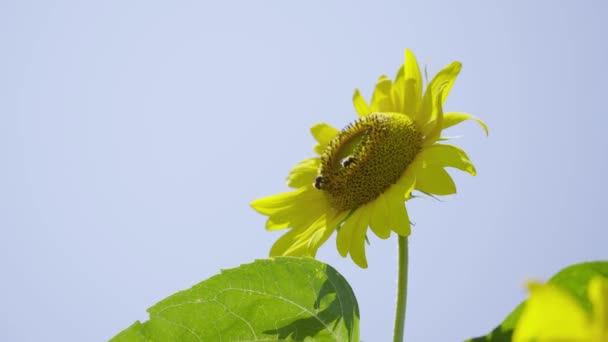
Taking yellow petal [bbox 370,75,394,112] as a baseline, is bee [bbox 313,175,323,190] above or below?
below

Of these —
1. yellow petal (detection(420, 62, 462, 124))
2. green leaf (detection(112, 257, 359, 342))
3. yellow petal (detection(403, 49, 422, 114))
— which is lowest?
green leaf (detection(112, 257, 359, 342))

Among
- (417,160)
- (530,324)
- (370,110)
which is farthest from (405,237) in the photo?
(530,324)

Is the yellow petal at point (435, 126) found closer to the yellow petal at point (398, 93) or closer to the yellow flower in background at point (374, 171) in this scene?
the yellow flower in background at point (374, 171)

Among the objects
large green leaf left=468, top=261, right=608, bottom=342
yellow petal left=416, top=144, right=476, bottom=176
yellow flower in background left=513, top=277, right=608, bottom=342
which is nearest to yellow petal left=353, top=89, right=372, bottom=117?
yellow petal left=416, top=144, right=476, bottom=176

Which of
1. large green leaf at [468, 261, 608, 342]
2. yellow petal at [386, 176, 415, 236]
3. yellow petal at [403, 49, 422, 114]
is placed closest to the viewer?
large green leaf at [468, 261, 608, 342]

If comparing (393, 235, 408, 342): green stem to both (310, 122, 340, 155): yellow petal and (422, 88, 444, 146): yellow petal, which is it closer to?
(422, 88, 444, 146): yellow petal

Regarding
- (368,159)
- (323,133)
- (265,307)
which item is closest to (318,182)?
(368,159)

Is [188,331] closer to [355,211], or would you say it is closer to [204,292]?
[204,292]
